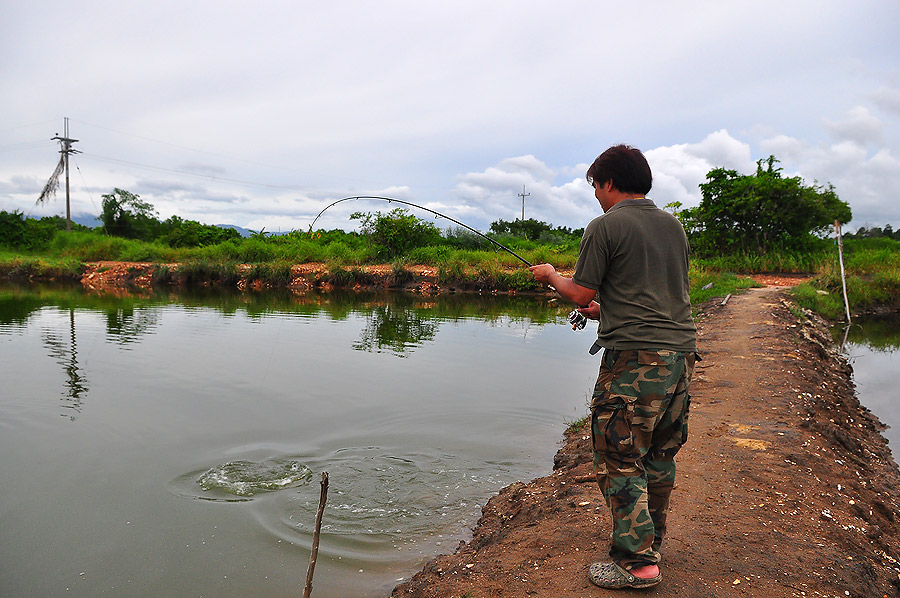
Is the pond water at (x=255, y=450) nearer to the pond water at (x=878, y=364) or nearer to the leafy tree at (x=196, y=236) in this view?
the pond water at (x=878, y=364)

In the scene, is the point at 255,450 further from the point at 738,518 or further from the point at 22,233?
the point at 22,233

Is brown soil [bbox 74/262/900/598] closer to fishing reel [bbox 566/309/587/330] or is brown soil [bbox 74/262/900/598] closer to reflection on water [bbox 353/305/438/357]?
fishing reel [bbox 566/309/587/330]

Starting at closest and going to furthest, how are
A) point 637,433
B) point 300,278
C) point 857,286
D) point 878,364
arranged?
point 637,433
point 878,364
point 857,286
point 300,278

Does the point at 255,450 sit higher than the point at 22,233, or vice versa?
the point at 22,233

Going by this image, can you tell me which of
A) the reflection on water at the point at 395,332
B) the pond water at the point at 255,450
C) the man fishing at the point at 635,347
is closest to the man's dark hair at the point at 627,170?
the man fishing at the point at 635,347

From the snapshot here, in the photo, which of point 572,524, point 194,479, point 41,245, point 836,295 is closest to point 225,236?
point 41,245

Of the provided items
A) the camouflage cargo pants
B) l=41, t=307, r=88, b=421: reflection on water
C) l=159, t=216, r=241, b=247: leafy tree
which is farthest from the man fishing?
l=159, t=216, r=241, b=247: leafy tree

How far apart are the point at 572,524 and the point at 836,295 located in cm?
1885

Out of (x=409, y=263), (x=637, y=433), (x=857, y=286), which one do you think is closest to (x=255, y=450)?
(x=637, y=433)

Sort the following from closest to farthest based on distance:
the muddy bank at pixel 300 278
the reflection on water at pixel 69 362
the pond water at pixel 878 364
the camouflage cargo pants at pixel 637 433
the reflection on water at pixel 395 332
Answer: the camouflage cargo pants at pixel 637 433 < the reflection on water at pixel 69 362 < the pond water at pixel 878 364 < the reflection on water at pixel 395 332 < the muddy bank at pixel 300 278

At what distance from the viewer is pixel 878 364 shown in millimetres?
12188

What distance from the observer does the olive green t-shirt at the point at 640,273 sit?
2646mm

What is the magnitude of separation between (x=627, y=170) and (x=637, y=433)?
3.87 feet

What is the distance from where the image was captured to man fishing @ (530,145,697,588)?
2629 mm
